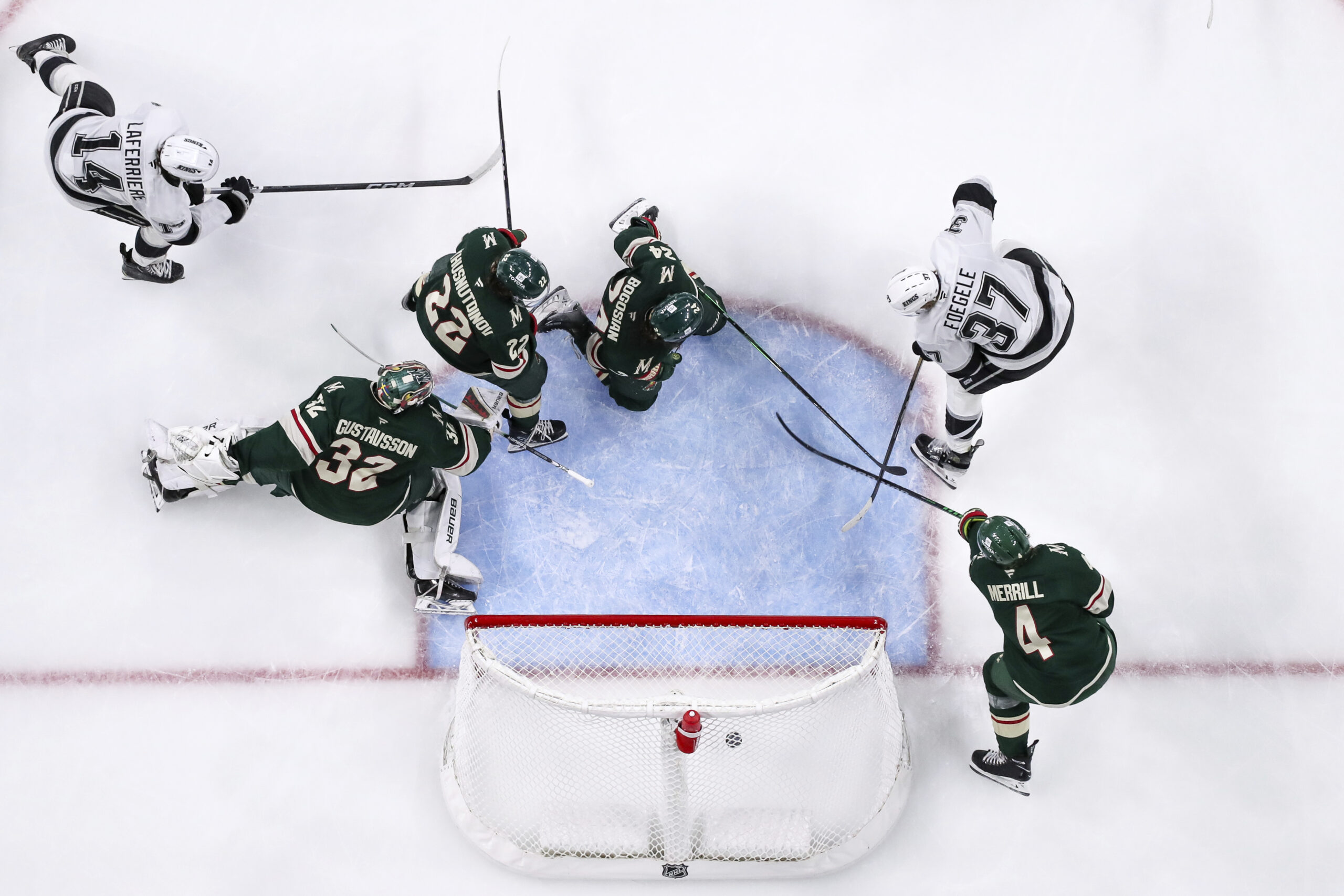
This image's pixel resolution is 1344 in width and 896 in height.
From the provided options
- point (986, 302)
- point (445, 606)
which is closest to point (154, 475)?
point (445, 606)

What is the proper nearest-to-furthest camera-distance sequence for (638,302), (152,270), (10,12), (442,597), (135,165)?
(638,302) → (135,165) → (442,597) → (152,270) → (10,12)

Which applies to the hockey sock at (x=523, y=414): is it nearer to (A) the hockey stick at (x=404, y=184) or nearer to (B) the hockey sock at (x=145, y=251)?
(A) the hockey stick at (x=404, y=184)

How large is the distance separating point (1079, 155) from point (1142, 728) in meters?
2.89

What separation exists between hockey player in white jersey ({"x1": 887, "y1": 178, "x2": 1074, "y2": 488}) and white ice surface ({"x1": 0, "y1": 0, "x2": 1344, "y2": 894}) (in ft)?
2.39

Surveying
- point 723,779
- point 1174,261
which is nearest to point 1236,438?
point 1174,261

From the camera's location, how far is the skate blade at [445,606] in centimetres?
429

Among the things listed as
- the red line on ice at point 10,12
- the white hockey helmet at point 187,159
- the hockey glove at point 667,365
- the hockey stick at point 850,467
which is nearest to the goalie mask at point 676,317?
the hockey glove at point 667,365

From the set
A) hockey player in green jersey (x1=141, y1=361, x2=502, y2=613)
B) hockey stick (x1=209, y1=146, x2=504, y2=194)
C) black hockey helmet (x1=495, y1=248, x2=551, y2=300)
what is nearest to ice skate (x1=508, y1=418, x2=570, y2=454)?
hockey player in green jersey (x1=141, y1=361, x2=502, y2=613)

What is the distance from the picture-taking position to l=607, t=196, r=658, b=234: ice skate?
467 centimetres

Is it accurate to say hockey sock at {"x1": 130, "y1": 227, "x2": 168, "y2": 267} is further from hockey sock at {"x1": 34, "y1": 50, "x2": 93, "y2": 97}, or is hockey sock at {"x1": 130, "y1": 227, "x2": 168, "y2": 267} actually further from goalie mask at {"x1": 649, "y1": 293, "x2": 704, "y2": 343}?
goalie mask at {"x1": 649, "y1": 293, "x2": 704, "y2": 343}

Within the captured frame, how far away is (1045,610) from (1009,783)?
1110 millimetres

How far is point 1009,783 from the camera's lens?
4.21 meters

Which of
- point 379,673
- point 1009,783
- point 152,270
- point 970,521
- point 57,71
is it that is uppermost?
point 57,71

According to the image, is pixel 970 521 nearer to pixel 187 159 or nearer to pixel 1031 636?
pixel 1031 636
